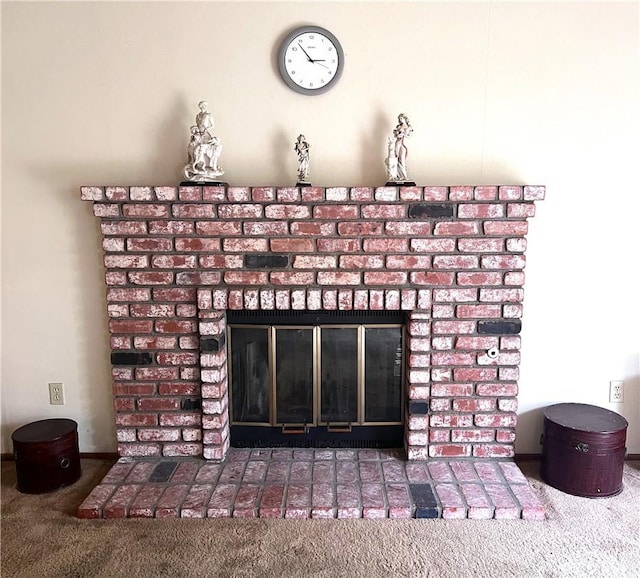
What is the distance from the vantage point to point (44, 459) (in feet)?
7.55

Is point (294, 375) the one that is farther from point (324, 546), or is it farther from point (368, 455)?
point (324, 546)

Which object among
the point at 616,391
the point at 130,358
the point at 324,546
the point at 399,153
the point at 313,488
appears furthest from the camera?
the point at 616,391

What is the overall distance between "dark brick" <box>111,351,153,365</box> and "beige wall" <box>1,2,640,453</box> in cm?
23

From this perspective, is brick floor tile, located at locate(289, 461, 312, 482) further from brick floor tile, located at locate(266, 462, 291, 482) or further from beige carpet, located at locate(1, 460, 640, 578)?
beige carpet, located at locate(1, 460, 640, 578)

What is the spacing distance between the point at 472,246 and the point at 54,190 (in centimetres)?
198

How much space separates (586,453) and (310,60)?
213 centimetres

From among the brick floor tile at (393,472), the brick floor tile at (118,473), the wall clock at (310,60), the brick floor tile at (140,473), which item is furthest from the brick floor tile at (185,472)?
the wall clock at (310,60)

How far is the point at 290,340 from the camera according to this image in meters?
2.50

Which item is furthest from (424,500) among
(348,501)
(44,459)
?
(44,459)

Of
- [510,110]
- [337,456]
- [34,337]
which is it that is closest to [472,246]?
[510,110]

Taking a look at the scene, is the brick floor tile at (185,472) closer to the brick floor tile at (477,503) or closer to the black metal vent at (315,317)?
the black metal vent at (315,317)

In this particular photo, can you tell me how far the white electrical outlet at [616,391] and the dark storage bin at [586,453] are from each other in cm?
22

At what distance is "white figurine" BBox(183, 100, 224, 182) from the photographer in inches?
90.0

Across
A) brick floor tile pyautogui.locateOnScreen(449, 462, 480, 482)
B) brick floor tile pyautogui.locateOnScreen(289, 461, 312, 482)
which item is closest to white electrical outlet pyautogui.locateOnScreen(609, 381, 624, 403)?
brick floor tile pyautogui.locateOnScreen(449, 462, 480, 482)
